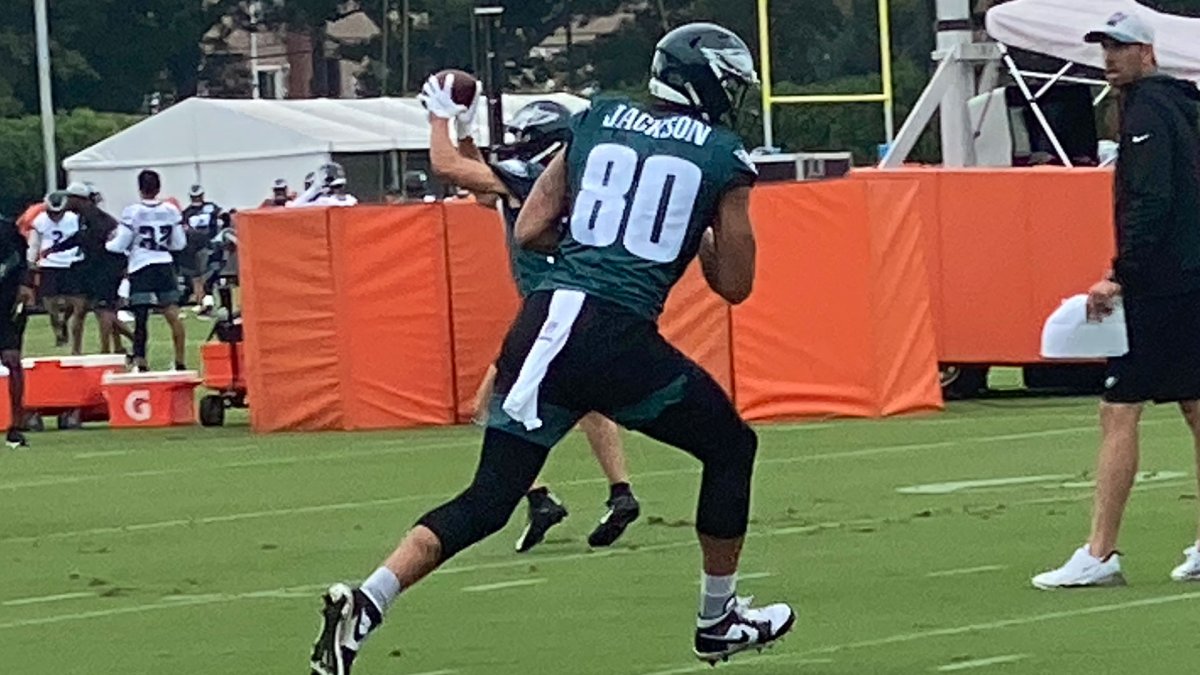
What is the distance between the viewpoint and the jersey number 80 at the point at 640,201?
8469 mm

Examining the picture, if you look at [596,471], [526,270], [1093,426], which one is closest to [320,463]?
[596,471]

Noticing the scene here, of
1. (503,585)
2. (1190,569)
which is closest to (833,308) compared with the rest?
(503,585)

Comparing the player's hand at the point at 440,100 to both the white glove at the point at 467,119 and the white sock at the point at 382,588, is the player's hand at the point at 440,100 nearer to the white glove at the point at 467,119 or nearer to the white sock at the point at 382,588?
the white glove at the point at 467,119

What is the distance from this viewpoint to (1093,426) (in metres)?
18.2

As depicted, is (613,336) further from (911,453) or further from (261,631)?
(911,453)

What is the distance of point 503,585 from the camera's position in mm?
11188

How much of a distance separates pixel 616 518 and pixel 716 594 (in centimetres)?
338

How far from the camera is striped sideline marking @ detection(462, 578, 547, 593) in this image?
11062 millimetres

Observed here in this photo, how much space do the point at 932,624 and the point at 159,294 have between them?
17.3 m

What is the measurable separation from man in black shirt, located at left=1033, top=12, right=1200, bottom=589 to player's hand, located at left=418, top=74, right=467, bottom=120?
2190mm

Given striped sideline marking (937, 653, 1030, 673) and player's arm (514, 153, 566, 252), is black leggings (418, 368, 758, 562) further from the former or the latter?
striped sideline marking (937, 653, 1030, 673)

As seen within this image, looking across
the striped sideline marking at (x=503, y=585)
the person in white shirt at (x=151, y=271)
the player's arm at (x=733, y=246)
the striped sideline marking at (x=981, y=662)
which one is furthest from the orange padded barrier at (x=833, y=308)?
the player's arm at (x=733, y=246)

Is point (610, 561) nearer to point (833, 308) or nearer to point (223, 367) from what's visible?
point (833, 308)

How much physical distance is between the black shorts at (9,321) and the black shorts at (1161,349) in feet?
35.6
